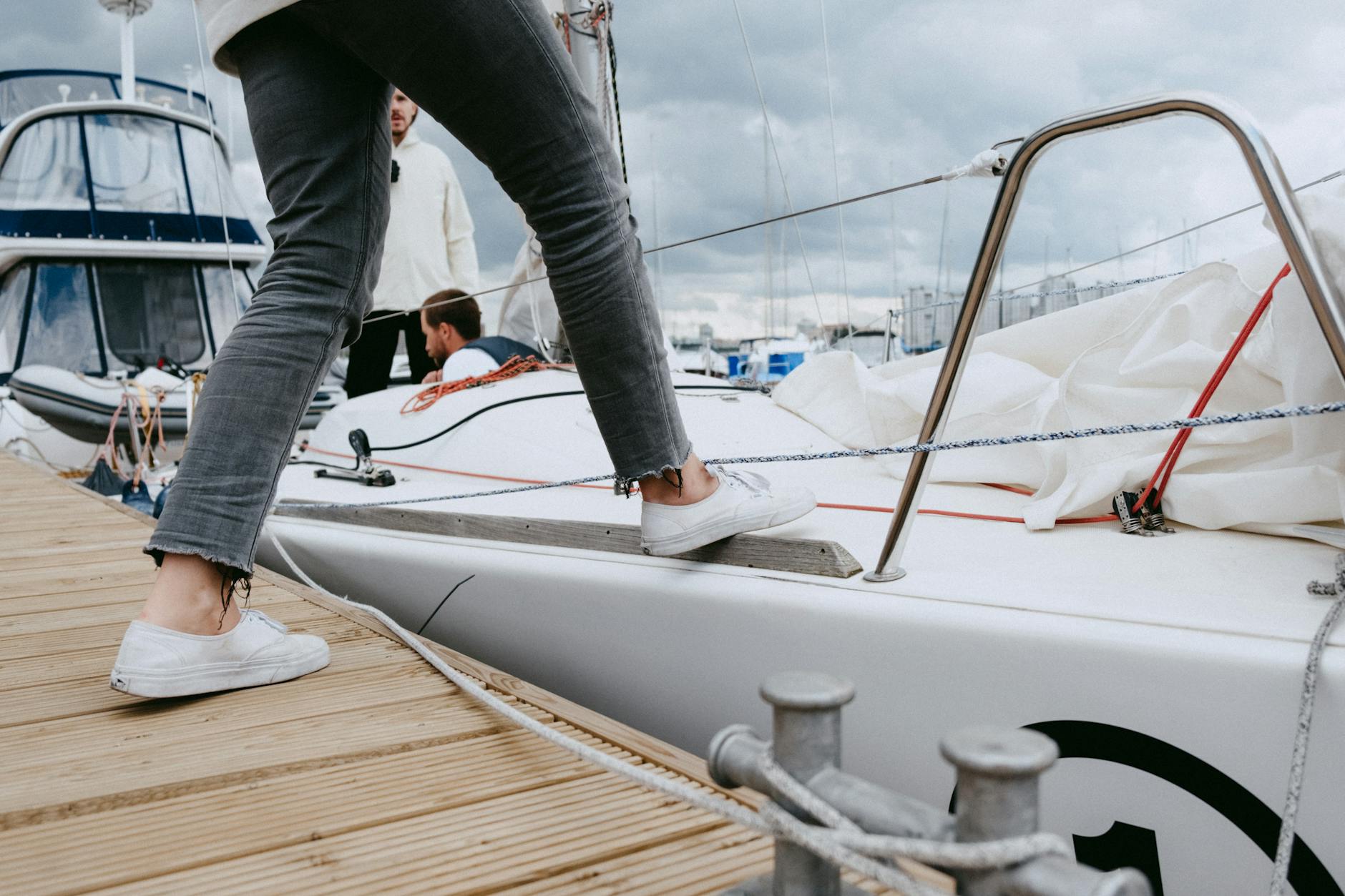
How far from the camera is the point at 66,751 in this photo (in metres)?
1.00

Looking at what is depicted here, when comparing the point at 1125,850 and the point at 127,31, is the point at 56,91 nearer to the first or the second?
the point at 127,31

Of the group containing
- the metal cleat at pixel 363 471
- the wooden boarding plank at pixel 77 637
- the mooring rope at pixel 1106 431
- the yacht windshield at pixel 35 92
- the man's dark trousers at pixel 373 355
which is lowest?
the wooden boarding plank at pixel 77 637

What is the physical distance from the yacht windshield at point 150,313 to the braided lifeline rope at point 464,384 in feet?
21.9

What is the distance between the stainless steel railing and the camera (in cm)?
76

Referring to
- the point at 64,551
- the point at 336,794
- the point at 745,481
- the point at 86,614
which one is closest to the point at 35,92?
the point at 64,551

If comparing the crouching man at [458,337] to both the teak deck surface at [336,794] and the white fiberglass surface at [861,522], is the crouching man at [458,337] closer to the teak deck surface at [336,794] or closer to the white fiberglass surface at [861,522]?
the white fiberglass surface at [861,522]

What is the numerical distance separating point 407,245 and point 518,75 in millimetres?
2577

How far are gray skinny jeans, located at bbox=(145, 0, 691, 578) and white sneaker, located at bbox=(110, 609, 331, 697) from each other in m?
0.08

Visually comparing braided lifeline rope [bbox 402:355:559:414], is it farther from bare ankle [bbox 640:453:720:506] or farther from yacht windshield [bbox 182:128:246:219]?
yacht windshield [bbox 182:128:246:219]

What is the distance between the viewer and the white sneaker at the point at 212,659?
1.05 metres

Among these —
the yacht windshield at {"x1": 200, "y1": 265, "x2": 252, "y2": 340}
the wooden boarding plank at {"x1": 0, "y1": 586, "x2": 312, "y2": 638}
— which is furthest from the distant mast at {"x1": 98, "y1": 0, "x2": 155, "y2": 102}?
the wooden boarding plank at {"x1": 0, "y1": 586, "x2": 312, "y2": 638}

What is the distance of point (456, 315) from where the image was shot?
3100 mm

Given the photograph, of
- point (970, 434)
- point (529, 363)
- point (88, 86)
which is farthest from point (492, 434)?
point (88, 86)

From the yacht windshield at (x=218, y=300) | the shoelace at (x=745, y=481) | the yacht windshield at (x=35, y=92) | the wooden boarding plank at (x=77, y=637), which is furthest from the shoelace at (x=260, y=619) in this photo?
the yacht windshield at (x=35, y=92)
